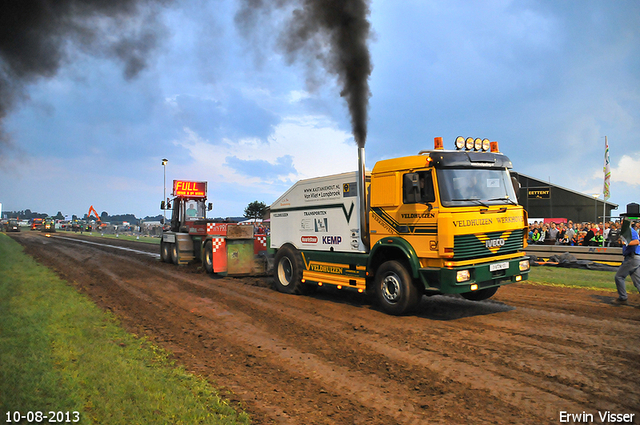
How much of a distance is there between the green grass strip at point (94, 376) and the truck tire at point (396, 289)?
4.20 meters

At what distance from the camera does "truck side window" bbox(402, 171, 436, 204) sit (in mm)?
7402

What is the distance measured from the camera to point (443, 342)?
6.07 metres

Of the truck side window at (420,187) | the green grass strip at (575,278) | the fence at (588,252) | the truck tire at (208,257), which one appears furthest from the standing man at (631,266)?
the truck tire at (208,257)

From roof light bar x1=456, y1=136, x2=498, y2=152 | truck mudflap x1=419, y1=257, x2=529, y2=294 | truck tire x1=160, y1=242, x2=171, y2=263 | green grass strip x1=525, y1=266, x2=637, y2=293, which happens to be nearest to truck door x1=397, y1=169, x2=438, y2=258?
truck mudflap x1=419, y1=257, x2=529, y2=294

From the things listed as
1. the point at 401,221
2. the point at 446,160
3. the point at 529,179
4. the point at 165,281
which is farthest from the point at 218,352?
the point at 529,179

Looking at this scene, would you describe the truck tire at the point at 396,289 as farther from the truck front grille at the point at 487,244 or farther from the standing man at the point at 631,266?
the standing man at the point at 631,266

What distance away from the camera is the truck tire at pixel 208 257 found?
1504cm

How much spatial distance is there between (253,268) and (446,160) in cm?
892

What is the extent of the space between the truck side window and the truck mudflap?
4.26 ft

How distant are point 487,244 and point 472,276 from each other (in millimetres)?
750

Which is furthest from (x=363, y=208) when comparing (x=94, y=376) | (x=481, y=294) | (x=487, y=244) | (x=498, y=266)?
(x=94, y=376)

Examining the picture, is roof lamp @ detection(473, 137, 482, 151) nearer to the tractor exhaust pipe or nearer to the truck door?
the truck door

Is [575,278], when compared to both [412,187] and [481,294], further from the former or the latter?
[412,187]

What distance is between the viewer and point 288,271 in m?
11.2
